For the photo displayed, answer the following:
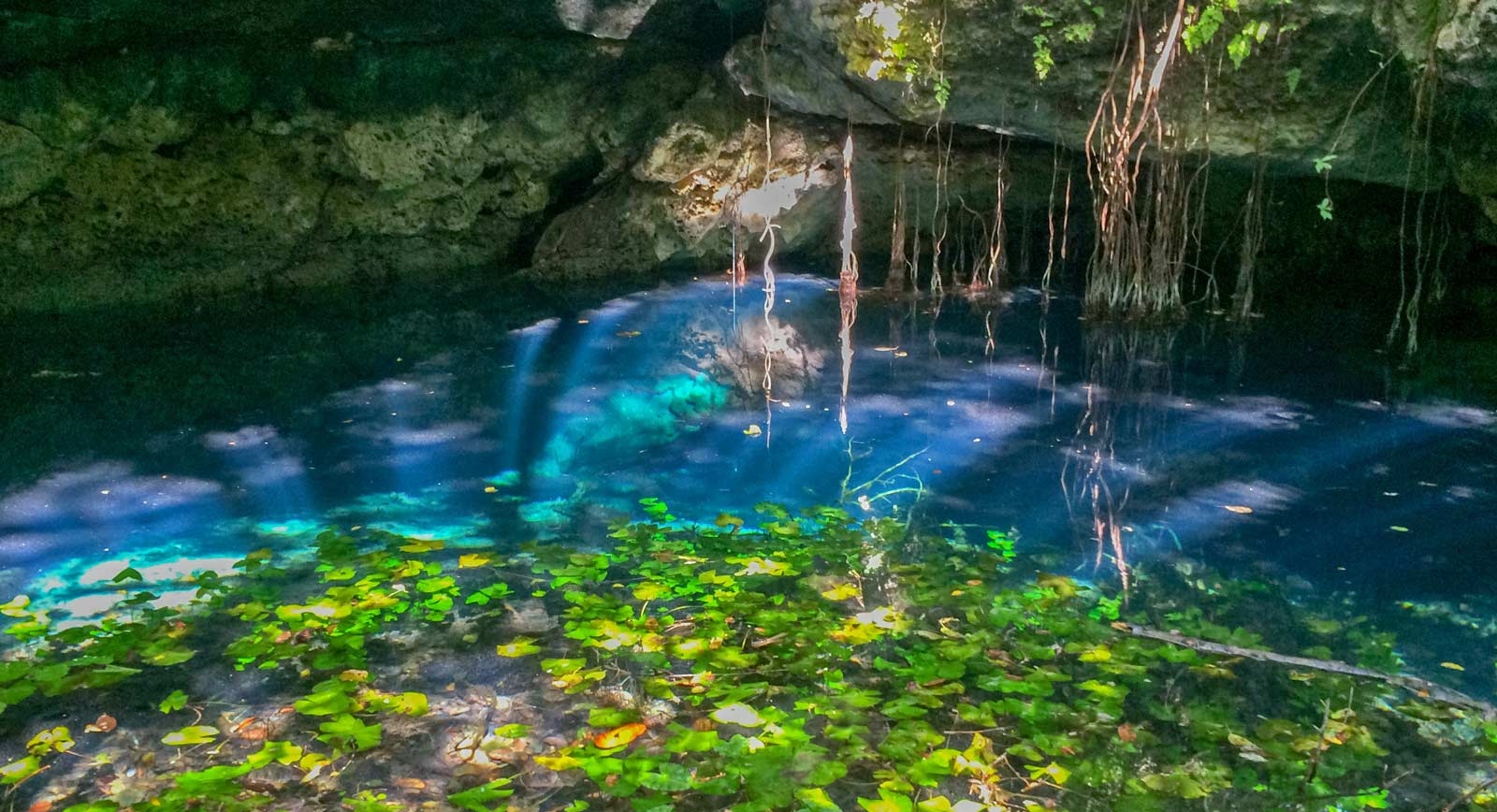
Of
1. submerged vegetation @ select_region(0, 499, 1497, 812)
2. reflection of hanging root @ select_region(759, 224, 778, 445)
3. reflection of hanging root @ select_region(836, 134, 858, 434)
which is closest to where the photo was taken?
submerged vegetation @ select_region(0, 499, 1497, 812)

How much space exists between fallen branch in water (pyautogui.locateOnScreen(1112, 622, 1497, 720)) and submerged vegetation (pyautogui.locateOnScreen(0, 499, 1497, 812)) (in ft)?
0.09

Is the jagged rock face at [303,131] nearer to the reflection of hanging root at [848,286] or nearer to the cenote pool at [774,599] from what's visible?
the reflection of hanging root at [848,286]

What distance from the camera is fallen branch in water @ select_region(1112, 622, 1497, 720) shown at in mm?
2625

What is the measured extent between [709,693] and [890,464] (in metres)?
1.84

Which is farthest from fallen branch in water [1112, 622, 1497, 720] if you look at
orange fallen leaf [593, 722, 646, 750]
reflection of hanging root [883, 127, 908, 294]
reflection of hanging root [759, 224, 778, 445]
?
reflection of hanging root [883, 127, 908, 294]

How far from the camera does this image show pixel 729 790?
2.27 meters

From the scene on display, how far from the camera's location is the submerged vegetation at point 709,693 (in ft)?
7.54

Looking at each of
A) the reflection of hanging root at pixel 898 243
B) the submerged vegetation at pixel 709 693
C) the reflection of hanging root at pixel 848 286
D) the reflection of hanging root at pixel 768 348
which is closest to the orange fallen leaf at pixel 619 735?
the submerged vegetation at pixel 709 693

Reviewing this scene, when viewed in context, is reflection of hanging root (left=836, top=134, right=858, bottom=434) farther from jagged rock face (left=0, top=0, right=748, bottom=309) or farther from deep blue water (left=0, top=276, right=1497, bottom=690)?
jagged rock face (left=0, top=0, right=748, bottom=309)

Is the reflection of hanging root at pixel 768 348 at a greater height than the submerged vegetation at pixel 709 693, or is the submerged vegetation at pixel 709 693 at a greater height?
the reflection of hanging root at pixel 768 348

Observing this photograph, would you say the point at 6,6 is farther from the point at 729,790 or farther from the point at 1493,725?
the point at 1493,725

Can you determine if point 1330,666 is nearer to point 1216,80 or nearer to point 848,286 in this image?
point 1216,80

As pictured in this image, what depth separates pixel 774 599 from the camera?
10.3ft

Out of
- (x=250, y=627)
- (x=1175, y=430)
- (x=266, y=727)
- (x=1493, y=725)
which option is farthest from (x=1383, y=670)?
(x=250, y=627)
